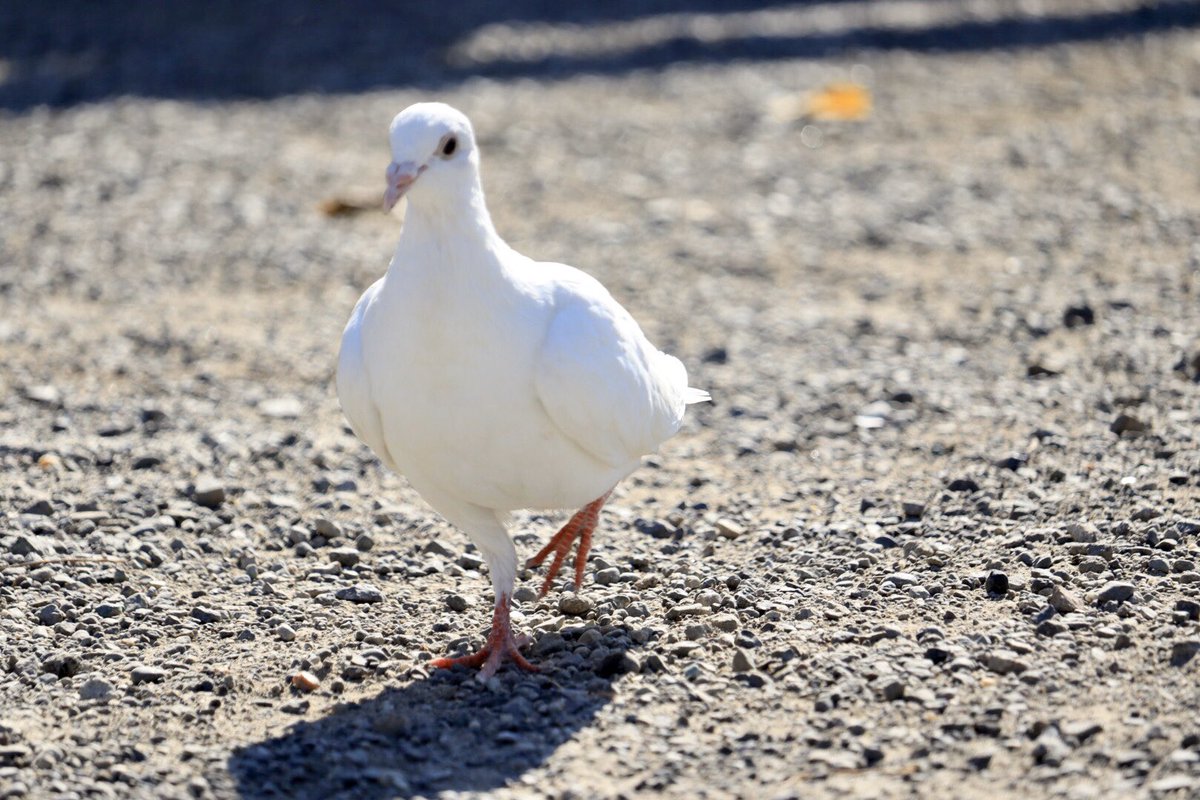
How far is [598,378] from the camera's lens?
491cm

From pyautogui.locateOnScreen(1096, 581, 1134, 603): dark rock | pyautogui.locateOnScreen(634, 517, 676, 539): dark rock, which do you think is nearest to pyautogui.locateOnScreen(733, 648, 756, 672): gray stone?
pyautogui.locateOnScreen(1096, 581, 1134, 603): dark rock

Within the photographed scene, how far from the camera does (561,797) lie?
169 inches

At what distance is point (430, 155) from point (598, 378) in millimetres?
906

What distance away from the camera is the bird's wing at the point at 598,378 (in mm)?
4816

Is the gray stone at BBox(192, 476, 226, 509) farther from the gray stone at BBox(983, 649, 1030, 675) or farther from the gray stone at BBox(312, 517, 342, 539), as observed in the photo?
the gray stone at BBox(983, 649, 1030, 675)

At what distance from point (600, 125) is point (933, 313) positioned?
5.08 metres

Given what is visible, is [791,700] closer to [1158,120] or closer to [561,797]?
[561,797]

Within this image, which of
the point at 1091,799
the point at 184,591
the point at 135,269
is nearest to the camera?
the point at 1091,799

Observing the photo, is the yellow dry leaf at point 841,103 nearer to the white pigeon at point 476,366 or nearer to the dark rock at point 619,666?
the white pigeon at point 476,366

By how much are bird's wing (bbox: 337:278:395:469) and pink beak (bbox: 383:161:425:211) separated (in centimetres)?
54

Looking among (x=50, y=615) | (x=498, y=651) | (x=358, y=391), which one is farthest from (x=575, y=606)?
(x=50, y=615)

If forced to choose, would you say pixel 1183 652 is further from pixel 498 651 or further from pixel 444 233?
pixel 444 233

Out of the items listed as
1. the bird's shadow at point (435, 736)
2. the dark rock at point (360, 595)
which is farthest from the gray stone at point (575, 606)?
the dark rock at point (360, 595)

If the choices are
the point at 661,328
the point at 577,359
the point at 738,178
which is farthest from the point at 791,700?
the point at 738,178
